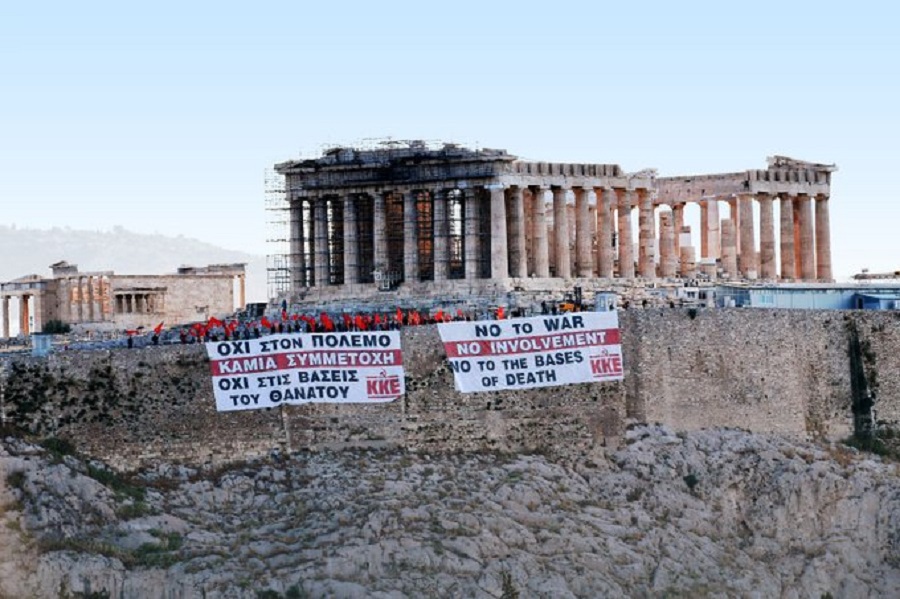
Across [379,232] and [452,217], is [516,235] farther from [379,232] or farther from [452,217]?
[379,232]

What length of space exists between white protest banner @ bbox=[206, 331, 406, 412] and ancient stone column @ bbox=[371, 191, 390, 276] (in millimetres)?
21928

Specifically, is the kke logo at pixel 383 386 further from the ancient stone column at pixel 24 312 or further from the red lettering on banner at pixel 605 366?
the ancient stone column at pixel 24 312

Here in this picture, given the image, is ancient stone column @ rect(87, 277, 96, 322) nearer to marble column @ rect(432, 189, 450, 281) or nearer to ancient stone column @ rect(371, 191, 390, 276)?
ancient stone column @ rect(371, 191, 390, 276)

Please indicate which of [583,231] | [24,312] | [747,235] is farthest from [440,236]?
[24,312]

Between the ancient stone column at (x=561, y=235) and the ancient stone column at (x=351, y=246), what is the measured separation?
986 cm

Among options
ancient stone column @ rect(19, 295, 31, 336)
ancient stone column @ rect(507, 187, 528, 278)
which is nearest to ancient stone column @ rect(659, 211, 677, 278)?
ancient stone column @ rect(507, 187, 528, 278)

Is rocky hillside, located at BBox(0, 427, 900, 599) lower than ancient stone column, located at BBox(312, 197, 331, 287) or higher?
lower

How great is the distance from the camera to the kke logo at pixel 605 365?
84.1 metres

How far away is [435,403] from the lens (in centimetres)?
8244

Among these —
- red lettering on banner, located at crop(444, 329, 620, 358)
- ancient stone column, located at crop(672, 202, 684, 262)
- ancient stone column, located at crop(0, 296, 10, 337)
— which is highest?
ancient stone column, located at crop(672, 202, 684, 262)

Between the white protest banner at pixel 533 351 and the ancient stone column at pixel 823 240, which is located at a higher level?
the ancient stone column at pixel 823 240

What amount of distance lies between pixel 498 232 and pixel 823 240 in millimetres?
19844

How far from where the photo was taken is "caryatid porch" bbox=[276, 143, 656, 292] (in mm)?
102812

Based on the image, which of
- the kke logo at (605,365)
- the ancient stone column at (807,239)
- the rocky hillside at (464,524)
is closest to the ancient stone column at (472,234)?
the ancient stone column at (807,239)
